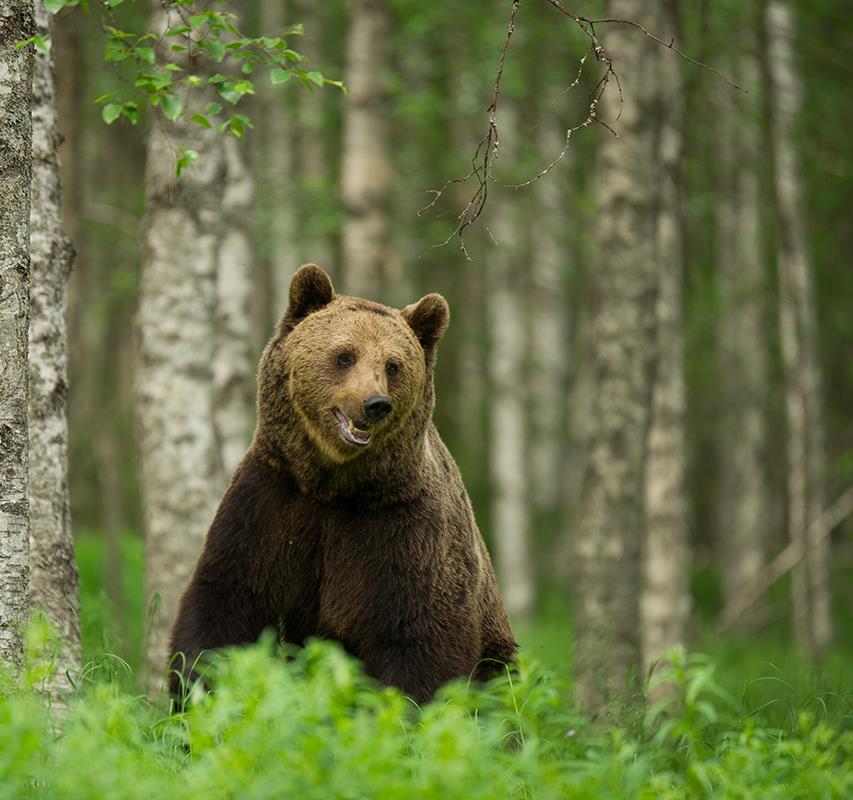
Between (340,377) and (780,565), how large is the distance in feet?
30.0

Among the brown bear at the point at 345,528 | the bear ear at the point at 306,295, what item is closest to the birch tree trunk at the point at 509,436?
the bear ear at the point at 306,295

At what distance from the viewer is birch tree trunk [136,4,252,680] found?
7.93m

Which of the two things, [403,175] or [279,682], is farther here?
[403,175]

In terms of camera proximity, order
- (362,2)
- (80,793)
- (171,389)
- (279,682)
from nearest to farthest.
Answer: (80,793), (279,682), (171,389), (362,2)

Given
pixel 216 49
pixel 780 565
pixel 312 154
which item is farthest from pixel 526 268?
pixel 216 49

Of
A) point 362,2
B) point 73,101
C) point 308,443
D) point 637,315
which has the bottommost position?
point 308,443

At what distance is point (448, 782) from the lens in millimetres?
3348

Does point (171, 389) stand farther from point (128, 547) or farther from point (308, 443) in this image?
point (128, 547)

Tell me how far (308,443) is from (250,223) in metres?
4.05

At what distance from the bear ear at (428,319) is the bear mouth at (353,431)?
744 mm

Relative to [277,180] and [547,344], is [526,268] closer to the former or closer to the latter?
[547,344]

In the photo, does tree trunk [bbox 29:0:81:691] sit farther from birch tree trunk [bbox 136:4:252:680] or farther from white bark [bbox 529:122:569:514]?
white bark [bbox 529:122:569:514]

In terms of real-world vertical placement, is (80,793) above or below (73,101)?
below

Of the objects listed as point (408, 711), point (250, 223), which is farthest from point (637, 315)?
point (408, 711)
